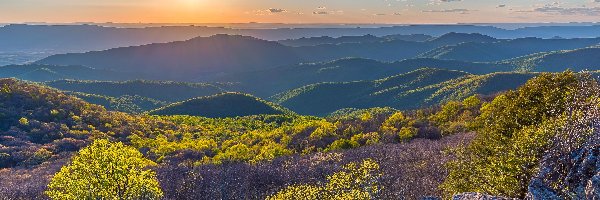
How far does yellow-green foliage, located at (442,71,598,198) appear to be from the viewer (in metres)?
35.9

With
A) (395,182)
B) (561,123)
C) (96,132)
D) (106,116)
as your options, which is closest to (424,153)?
(395,182)

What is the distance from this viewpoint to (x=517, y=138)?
131 feet

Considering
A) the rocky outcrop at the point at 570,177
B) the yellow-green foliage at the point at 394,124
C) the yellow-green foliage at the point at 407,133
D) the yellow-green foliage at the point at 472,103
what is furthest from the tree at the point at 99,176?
the yellow-green foliage at the point at 472,103

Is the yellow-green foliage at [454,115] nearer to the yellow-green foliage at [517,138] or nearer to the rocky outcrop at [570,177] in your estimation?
the yellow-green foliage at [517,138]

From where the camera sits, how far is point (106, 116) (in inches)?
7234

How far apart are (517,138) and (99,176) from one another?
41173 millimetres

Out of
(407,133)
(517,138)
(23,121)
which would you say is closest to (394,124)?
(407,133)

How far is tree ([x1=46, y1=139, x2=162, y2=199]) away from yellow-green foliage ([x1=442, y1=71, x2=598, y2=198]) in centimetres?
3516

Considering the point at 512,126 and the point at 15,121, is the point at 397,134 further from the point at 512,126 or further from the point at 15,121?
the point at 15,121

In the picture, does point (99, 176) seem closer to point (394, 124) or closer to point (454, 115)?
point (394, 124)

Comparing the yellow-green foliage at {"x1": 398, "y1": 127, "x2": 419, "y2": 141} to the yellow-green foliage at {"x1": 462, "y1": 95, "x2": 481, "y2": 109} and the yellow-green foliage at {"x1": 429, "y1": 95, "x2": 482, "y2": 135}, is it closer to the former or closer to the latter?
the yellow-green foliage at {"x1": 429, "y1": 95, "x2": 482, "y2": 135}

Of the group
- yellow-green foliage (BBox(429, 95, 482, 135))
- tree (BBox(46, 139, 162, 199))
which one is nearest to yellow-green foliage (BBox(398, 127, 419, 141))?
yellow-green foliage (BBox(429, 95, 482, 135))

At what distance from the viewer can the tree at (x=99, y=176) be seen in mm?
40969

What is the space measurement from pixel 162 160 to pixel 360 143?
63994 mm
